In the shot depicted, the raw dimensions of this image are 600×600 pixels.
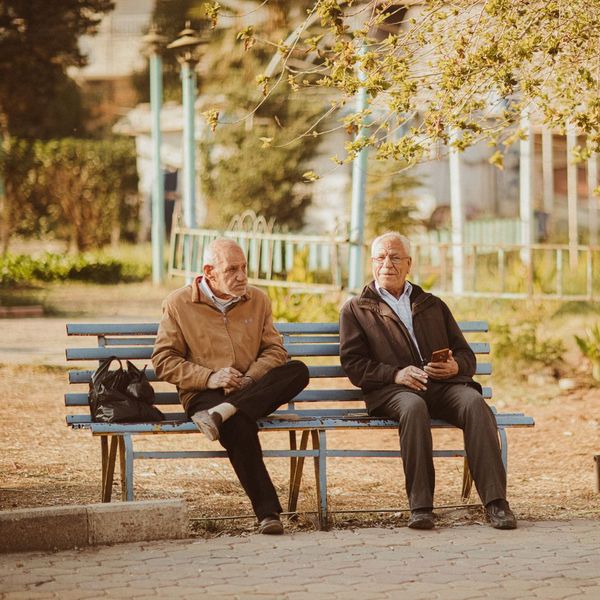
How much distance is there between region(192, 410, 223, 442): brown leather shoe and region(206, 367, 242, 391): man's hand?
20cm

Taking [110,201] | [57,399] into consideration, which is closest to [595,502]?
[57,399]

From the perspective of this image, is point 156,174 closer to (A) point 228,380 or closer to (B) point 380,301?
(B) point 380,301

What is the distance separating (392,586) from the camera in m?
5.10

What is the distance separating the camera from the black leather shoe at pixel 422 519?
606 cm

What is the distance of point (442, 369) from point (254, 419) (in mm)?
1012

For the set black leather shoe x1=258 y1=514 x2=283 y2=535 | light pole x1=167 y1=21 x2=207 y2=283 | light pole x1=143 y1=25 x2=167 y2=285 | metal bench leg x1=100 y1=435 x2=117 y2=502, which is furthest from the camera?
light pole x1=143 y1=25 x2=167 y2=285

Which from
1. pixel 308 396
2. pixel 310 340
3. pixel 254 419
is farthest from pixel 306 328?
pixel 254 419

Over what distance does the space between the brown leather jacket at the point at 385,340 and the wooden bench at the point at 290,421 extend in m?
0.25

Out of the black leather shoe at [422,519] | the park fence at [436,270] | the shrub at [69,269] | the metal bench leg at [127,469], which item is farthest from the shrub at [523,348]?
the shrub at [69,269]

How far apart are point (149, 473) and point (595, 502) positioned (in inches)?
100

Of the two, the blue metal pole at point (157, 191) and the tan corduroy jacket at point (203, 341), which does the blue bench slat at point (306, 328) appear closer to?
the tan corduroy jacket at point (203, 341)

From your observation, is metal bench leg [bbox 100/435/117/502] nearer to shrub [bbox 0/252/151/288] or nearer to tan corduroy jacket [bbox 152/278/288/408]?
tan corduroy jacket [bbox 152/278/288/408]

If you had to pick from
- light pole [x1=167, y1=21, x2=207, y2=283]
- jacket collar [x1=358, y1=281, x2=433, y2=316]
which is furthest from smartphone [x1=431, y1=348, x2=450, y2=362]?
light pole [x1=167, y1=21, x2=207, y2=283]

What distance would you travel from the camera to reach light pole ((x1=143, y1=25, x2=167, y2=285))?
68.4 feet
